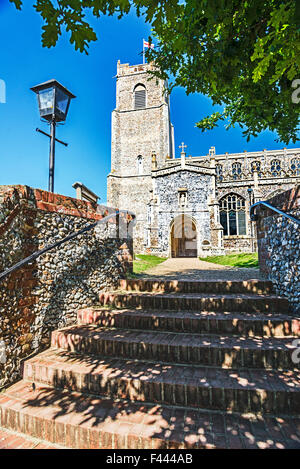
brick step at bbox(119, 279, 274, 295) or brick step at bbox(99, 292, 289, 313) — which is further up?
brick step at bbox(119, 279, 274, 295)

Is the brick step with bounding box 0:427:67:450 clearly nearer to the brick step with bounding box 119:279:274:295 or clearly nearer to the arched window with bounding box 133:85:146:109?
the brick step with bounding box 119:279:274:295

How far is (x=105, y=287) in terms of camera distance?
4.80m

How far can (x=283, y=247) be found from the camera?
12.9 feet

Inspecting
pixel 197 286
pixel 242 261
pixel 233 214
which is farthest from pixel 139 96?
pixel 197 286

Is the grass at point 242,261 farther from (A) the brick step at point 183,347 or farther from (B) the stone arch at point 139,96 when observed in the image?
(B) the stone arch at point 139,96

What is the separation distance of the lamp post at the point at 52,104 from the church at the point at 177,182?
54.7 ft

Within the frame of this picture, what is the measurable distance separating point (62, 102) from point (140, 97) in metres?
32.6

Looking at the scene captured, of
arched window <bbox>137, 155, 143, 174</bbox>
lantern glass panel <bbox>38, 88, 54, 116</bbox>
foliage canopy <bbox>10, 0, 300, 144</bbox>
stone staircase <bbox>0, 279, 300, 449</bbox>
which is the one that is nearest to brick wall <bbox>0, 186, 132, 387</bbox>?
stone staircase <bbox>0, 279, 300, 449</bbox>

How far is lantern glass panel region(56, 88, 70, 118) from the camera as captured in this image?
3927 mm

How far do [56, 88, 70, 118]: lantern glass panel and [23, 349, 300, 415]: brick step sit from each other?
4.09m

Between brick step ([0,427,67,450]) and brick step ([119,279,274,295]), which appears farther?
brick step ([119,279,274,295])

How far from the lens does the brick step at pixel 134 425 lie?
1907 millimetres

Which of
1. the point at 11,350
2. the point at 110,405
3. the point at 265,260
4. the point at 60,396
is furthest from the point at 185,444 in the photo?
the point at 265,260

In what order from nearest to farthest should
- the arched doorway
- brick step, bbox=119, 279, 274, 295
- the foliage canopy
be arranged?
the foliage canopy → brick step, bbox=119, 279, 274, 295 → the arched doorway
